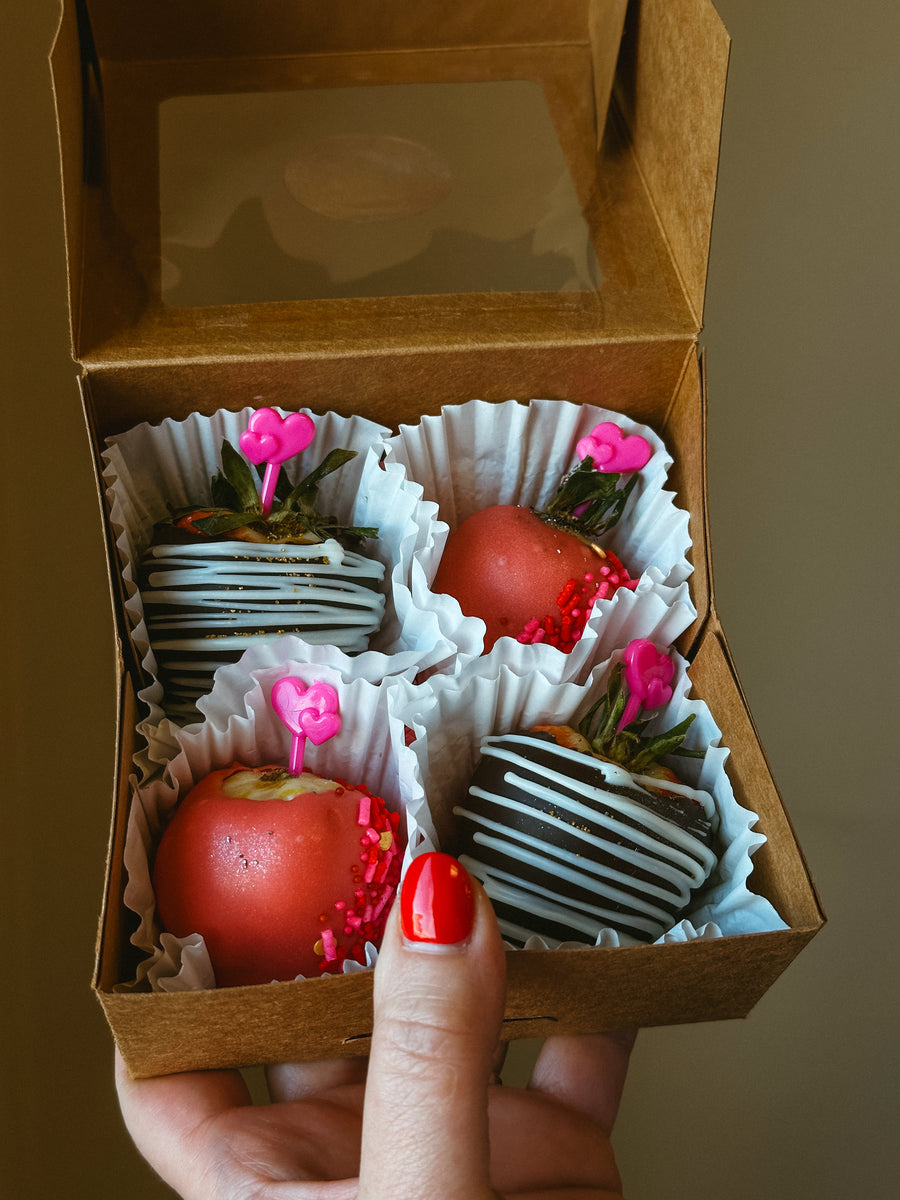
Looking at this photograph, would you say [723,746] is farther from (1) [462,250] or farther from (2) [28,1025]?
(2) [28,1025]

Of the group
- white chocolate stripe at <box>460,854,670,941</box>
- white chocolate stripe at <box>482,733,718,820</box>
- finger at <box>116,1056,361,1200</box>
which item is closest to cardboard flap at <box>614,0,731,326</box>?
white chocolate stripe at <box>482,733,718,820</box>

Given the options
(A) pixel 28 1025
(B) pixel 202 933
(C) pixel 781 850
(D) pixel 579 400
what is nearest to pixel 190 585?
(B) pixel 202 933

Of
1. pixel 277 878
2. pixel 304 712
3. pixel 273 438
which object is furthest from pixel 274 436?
pixel 277 878

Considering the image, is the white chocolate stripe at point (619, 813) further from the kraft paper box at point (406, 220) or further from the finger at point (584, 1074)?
the finger at point (584, 1074)

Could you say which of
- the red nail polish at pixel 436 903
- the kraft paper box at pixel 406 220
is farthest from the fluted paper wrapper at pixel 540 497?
the red nail polish at pixel 436 903

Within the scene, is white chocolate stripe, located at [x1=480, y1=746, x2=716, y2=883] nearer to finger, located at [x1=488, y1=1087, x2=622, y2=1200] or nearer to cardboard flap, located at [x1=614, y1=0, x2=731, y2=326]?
finger, located at [x1=488, y1=1087, x2=622, y2=1200]

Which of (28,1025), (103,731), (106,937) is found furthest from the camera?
(103,731)
